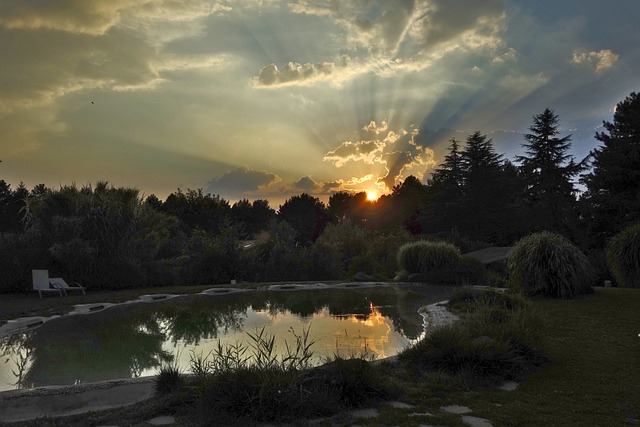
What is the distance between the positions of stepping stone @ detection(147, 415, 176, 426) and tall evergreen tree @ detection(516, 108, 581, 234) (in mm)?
29759

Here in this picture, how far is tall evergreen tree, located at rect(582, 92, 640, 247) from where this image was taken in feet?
68.2

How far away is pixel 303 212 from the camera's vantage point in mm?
53406

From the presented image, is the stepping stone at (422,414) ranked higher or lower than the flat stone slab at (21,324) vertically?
lower

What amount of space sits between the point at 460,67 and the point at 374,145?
233 inches

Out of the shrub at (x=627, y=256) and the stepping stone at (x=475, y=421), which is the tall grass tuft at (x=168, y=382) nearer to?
the stepping stone at (x=475, y=421)

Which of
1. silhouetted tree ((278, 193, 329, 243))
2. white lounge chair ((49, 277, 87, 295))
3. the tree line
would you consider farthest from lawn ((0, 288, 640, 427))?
silhouetted tree ((278, 193, 329, 243))

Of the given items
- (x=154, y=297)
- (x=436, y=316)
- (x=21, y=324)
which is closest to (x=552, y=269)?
(x=436, y=316)

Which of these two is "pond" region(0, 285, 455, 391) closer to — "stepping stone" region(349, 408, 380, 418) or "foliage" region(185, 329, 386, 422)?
"foliage" region(185, 329, 386, 422)

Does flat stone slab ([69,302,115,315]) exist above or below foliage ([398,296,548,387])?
above

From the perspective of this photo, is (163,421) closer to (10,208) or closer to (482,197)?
(482,197)

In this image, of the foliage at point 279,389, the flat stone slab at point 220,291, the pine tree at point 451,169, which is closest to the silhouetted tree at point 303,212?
the pine tree at point 451,169

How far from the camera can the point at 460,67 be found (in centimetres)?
1401

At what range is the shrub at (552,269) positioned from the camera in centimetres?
1040

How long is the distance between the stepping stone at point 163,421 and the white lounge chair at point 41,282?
1044 cm
